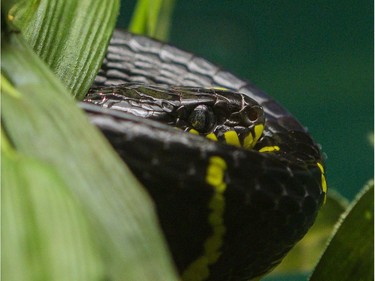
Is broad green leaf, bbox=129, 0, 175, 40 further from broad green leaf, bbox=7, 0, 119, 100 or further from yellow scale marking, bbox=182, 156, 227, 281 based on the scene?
yellow scale marking, bbox=182, 156, 227, 281

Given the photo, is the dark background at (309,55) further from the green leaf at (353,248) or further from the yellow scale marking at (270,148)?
the green leaf at (353,248)

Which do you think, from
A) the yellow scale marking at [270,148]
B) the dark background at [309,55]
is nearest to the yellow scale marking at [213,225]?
the yellow scale marking at [270,148]

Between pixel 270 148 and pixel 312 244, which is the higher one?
A: pixel 270 148

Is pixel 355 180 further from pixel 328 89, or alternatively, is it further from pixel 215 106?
pixel 215 106

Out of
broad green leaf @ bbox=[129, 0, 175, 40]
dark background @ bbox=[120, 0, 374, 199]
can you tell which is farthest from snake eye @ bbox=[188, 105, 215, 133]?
dark background @ bbox=[120, 0, 374, 199]

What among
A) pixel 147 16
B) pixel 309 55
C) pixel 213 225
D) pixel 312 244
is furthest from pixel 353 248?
pixel 309 55

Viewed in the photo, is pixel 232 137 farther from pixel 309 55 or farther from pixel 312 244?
pixel 309 55

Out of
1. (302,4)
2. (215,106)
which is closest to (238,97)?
(215,106)
